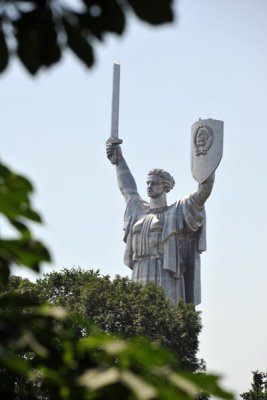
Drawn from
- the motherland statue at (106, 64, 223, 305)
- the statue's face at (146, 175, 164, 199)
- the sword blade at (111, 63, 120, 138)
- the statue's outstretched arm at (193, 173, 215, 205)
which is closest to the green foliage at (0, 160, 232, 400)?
the statue's outstretched arm at (193, 173, 215, 205)

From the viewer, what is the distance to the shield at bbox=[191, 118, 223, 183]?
30438mm

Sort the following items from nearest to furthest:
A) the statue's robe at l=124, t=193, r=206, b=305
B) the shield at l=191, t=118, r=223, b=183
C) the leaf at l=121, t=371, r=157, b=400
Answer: the leaf at l=121, t=371, r=157, b=400
the shield at l=191, t=118, r=223, b=183
the statue's robe at l=124, t=193, r=206, b=305

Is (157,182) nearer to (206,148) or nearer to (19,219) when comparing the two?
(206,148)

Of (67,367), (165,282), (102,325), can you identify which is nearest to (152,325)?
(102,325)

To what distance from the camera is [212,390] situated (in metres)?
1.92

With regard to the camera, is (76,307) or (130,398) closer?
(130,398)

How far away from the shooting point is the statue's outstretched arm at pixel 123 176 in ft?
115

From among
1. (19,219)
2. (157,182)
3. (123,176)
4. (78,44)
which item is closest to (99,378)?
(19,219)

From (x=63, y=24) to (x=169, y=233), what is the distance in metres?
30.5

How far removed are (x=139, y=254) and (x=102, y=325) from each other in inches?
174

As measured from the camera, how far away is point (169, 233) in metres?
32.4

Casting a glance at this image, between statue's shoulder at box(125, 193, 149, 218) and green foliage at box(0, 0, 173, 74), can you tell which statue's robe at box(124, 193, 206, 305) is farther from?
green foliage at box(0, 0, 173, 74)

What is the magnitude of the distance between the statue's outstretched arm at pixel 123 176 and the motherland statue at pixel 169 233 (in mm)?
533

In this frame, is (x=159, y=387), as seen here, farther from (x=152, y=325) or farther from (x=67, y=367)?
(x=152, y=325)
